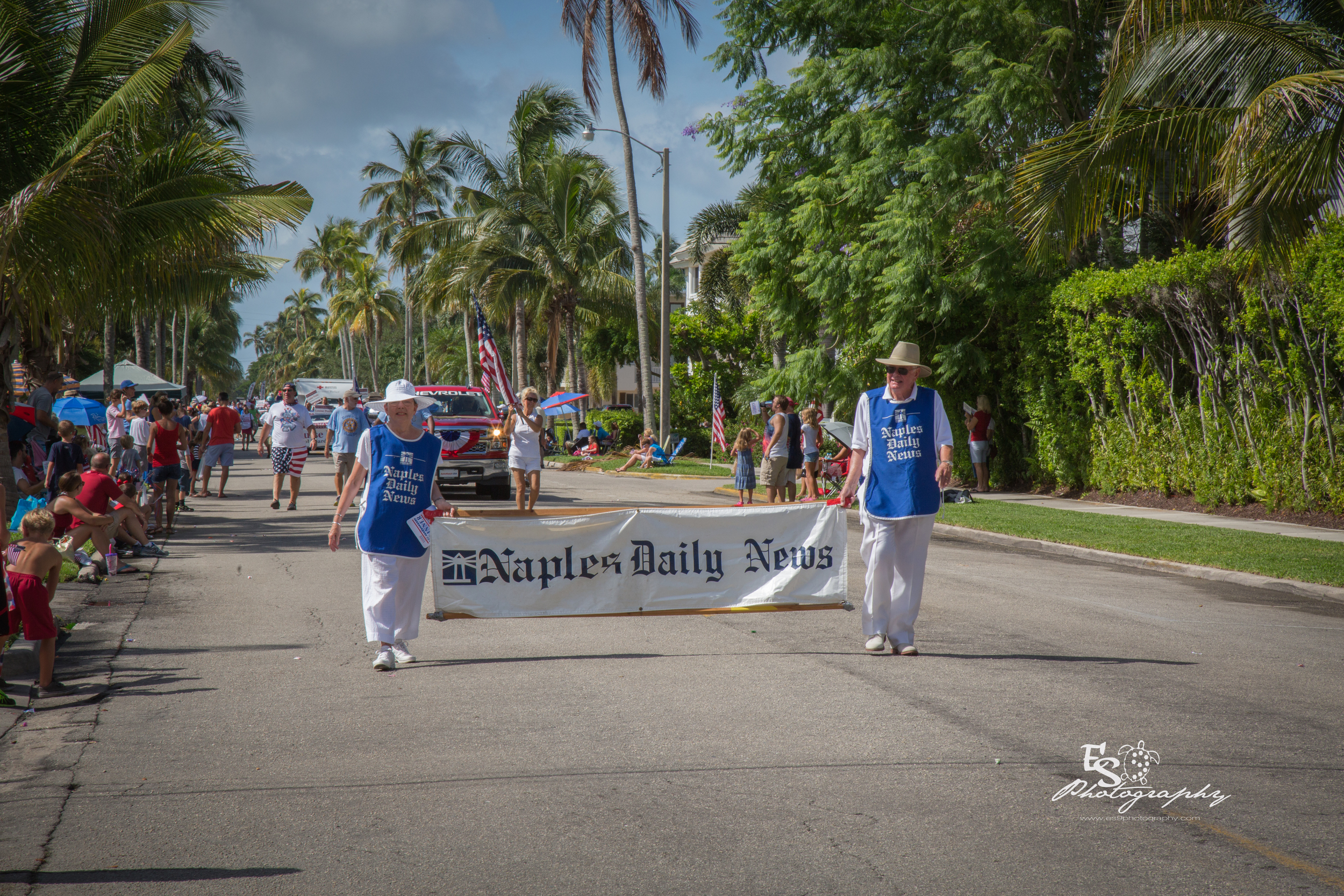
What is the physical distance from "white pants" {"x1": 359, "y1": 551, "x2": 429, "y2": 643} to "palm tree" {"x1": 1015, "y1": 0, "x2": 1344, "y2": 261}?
335 inches

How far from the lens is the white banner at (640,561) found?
767cm

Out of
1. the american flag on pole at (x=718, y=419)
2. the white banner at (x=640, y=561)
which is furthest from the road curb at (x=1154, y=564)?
the american flag on pole at (x=718, y=419)

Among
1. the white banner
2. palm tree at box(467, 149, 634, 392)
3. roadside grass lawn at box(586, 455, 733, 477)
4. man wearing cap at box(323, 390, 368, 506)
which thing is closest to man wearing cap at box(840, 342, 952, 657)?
the white banner

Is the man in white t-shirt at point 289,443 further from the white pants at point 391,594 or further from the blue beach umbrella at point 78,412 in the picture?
the white pants at point 391,594

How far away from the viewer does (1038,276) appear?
2025 centimetres

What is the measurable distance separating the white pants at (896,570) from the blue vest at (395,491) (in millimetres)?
2831

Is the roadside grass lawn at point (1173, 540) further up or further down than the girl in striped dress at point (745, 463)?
further down

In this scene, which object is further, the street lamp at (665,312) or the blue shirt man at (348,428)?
the street lamp at (665,312)

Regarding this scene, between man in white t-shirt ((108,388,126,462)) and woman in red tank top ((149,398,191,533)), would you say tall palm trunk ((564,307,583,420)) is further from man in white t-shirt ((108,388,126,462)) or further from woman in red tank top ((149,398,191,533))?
woman in red tank top ((149,398,191,533))

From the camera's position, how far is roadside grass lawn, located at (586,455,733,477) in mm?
28484

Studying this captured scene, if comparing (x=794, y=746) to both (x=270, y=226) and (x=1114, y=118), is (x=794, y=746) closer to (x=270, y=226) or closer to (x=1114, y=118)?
(x=1114, y=118)

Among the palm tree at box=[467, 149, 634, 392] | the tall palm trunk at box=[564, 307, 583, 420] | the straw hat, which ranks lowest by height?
the straw hat

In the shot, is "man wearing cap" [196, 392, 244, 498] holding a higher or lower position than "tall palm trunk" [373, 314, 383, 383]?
lower

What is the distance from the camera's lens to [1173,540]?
13375 mm
